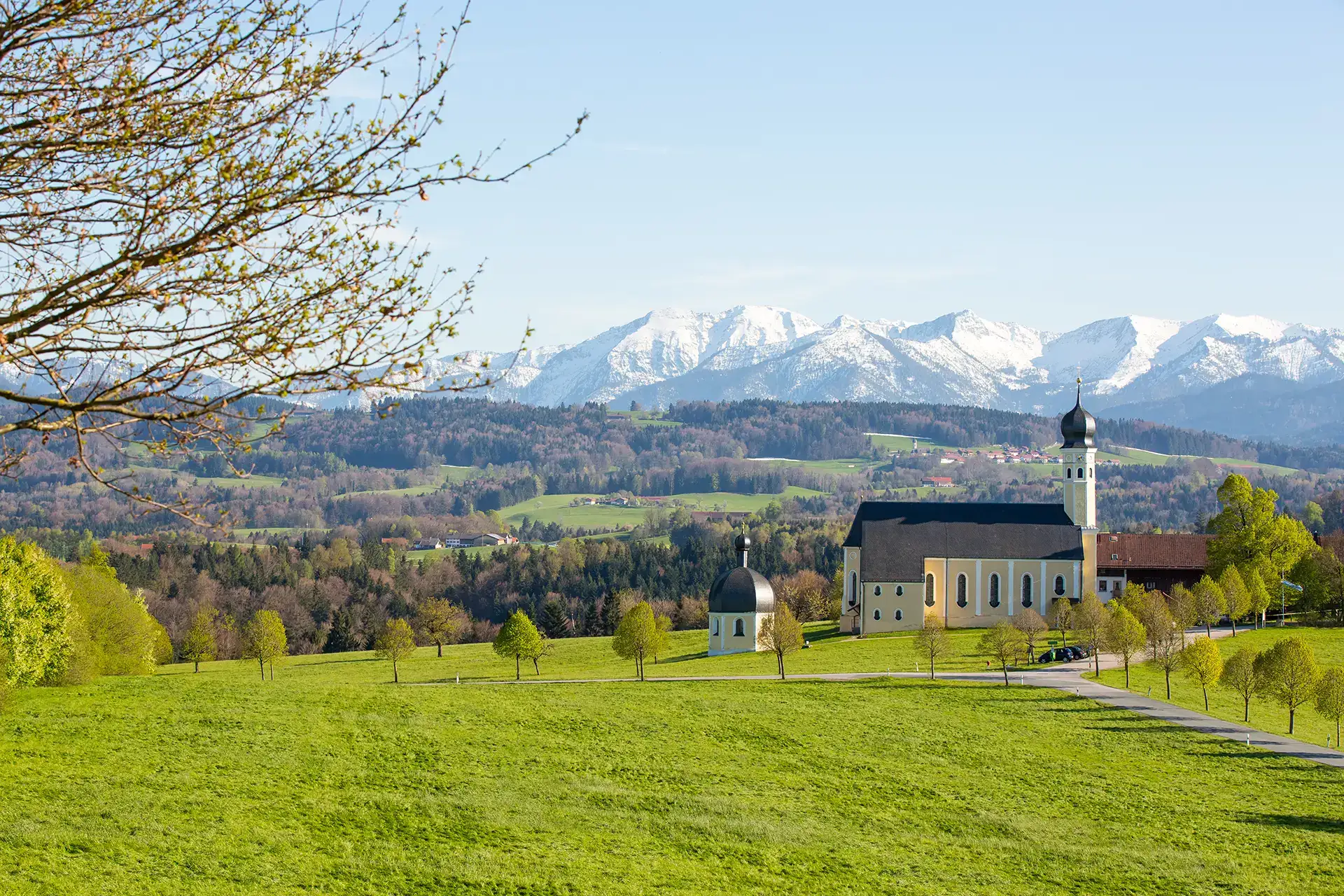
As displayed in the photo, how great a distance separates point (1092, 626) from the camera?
61.5 meters

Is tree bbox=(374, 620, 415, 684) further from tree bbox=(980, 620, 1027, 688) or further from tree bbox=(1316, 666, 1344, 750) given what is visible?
tree bbox=(1316, 666, 1344, 750)

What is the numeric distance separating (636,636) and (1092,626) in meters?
22.0

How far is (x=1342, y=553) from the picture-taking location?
89.3 meters

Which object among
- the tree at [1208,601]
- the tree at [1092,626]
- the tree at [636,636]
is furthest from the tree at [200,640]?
the tree at [1208,601]

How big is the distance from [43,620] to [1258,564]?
65.8 m

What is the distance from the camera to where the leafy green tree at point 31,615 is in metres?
42.8

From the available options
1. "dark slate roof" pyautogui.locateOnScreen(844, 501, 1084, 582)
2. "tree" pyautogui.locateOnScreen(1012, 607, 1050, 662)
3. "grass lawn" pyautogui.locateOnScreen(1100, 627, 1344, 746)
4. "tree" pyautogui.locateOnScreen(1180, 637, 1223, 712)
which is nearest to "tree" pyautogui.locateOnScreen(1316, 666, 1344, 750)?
"grass lawn" pyautogui.locateOnScreen(1100, 627, 1344, 746)

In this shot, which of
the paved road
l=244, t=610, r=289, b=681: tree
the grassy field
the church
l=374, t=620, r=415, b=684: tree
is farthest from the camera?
the church

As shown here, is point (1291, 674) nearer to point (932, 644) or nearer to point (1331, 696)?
point (1331, 696)

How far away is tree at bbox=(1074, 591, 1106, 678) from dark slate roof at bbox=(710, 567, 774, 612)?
19718 mm

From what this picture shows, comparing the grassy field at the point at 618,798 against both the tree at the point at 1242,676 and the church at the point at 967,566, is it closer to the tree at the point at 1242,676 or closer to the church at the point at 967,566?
the tree at the point at 1242,676

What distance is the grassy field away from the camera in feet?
79.6

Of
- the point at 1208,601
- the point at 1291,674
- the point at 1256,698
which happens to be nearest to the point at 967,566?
the point at 1208,601

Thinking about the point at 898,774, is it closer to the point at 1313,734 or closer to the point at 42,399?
the point at 1313,734
